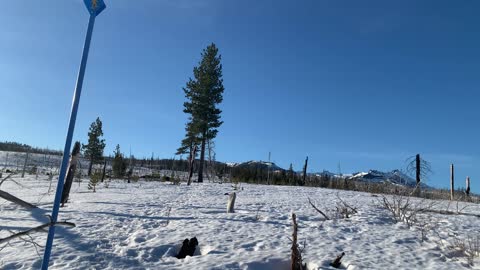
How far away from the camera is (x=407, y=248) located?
20.3ft

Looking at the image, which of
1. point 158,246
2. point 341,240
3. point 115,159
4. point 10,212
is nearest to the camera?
point 158,246

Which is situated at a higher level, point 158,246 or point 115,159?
point 115,159

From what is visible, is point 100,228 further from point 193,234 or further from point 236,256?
point 236,256

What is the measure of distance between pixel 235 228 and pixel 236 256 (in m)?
2.09

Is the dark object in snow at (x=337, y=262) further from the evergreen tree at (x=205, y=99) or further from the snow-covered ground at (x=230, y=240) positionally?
the evergreen tree at (x=205, y=99)

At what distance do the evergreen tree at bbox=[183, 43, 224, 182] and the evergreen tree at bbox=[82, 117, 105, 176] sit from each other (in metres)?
20.1

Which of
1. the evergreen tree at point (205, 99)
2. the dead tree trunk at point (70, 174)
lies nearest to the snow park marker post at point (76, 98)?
the dead tree trunk at point (70, 174)

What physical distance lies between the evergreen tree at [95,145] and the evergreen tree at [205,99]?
20.1m

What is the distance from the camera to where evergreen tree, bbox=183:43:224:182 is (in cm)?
3086

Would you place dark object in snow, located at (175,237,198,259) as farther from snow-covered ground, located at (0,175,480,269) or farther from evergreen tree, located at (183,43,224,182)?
evergreen tree, located at (183,43,224,182)

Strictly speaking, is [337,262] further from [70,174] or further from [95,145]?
[95,145]

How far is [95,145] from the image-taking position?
46812 millimetres

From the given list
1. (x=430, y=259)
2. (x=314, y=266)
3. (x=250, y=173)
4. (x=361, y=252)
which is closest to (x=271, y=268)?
(x=314, y=266)

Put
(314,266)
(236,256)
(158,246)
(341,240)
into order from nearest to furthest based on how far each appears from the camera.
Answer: (314,266) < (236,256) < (158,246) < (341,240)
